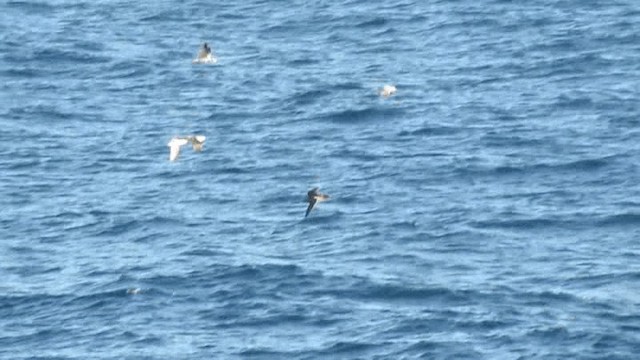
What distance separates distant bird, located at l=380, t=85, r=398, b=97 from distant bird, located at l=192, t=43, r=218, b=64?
6.96m

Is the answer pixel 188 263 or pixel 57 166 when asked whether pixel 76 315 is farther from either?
pixel 57 166

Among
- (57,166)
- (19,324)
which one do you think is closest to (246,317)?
(19,324)

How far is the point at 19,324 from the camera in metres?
52.2

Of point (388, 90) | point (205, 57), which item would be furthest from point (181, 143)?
point (205, 57)

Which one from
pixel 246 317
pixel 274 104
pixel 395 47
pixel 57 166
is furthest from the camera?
pixel 395 47

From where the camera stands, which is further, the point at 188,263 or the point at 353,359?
the point at 188,263

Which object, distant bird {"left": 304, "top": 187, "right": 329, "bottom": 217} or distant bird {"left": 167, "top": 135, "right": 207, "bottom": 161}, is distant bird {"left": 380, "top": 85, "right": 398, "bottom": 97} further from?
distant bird {"left": 304, "top": 187, "right": 329, "bottom": 217}

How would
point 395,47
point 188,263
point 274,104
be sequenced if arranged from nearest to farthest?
point 188,263 → point 274,104 → point 395,47

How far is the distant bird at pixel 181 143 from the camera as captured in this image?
62.5m

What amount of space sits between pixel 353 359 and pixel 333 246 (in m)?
8.18

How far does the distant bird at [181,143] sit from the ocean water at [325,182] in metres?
0.46

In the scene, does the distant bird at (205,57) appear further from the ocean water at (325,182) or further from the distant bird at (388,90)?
the distant bird at (388,90)

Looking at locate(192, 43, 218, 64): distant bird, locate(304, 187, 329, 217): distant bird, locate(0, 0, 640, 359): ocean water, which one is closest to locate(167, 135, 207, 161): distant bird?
locate(0, 0, 640, 359): ocean water

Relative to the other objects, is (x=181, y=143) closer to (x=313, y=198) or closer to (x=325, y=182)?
(x=325, y=182)
